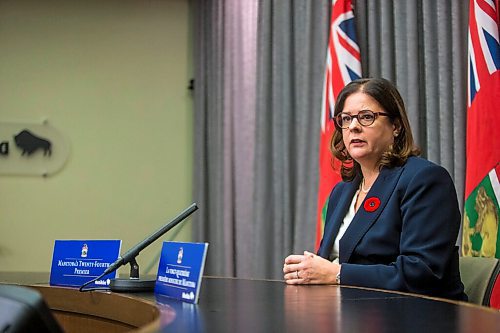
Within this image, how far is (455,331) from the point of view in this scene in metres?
1.20

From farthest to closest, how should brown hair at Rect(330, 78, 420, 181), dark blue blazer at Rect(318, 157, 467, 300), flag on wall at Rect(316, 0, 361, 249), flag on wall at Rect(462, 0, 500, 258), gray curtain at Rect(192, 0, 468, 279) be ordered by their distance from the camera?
1. flag on wall at Rect(316, 0, 361, 249)
2. gray curtain at Rect(192, 0, 468, 279)
3. flag on wall at Rect(462, 0, 500, 258)
4. brown hair at Rect(330, 78, 420, 181)
5. dark blue blazer at Rect(318, 157, 467, 300)

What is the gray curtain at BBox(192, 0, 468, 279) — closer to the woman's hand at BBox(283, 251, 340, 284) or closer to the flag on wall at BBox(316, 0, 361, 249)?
the flag on wall at BBox(316, 0, 361, 249)

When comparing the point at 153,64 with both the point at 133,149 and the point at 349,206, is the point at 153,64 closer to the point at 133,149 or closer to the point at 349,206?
the point at 133,149

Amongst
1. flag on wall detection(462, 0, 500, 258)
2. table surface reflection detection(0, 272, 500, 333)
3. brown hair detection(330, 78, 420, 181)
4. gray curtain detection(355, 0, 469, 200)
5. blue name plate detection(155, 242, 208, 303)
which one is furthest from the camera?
gray curtain detection(355, 0, 469, 200)

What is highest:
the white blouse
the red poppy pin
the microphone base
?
the red poppy pin

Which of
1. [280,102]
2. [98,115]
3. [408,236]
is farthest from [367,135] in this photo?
[98,115]

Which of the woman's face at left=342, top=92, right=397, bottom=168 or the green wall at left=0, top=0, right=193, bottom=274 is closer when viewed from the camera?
the woman's face at left=342, top=92, right=397, bottom=168

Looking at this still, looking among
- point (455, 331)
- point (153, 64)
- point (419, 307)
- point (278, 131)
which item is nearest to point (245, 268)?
point (278, 131)

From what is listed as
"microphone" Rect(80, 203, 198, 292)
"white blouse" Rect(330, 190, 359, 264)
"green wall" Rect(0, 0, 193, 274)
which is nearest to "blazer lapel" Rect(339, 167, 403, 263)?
"white blouse" Rect(330, 190, 359, 264)

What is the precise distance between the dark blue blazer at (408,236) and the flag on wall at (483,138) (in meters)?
0.59

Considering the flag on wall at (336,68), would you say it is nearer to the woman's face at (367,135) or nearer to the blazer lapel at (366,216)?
the woman's face at (367,135)

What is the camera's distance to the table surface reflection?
125cm

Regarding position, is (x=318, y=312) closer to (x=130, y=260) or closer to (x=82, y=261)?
(x=130, y=260)

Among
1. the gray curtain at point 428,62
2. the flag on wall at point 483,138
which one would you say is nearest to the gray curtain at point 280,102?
the gray curtain at point 428,62
